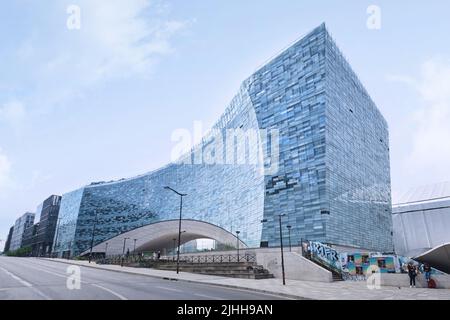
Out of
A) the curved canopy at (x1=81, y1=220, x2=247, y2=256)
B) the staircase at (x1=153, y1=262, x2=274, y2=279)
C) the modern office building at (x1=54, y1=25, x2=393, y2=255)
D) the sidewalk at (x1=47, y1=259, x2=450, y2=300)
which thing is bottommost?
the sidewalk at (x1=47, y1=259, x2=450, y2=300)

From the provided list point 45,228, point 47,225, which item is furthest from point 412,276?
point 45,228

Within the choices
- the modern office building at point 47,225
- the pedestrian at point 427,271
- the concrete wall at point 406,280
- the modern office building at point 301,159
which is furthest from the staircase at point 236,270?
the modern office building at point 47,225

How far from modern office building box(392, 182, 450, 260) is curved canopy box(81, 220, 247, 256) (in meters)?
49.0

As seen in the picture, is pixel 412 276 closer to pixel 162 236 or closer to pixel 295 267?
pixel 295 267

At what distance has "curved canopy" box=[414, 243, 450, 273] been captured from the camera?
1928cm

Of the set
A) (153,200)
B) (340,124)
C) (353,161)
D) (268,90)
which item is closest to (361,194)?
(353,161)

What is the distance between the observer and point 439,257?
20656 millimetres

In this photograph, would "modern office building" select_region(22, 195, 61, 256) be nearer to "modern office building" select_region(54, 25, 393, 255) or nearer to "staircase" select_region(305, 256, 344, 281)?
"modern office building" select_region(54, 25, 393, 255)

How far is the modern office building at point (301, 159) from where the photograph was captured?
212ft

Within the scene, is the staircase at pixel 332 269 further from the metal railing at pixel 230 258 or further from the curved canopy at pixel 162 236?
the curved canopy at pixel 162 236

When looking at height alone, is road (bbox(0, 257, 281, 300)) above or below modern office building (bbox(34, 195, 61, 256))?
below

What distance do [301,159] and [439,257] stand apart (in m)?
46.8

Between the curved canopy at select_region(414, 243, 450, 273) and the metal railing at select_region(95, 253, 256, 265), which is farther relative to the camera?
the metal railing at select_region(95, 253, 256, 265)

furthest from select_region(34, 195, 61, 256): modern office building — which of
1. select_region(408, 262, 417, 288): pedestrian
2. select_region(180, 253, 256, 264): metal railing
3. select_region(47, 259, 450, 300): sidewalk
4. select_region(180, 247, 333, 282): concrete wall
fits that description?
select_region(408, 262, 417, 288): pedestrian
